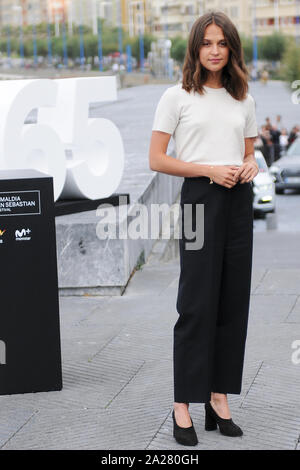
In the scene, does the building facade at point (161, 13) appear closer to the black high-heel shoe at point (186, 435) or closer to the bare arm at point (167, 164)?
the bare arm at point (167, 164)

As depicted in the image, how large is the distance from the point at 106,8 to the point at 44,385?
178 meters

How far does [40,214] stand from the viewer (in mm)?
5141

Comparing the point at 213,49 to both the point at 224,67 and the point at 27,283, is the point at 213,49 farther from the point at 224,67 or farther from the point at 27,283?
the point at 27,283

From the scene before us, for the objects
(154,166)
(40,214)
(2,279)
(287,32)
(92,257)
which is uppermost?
(154,166)

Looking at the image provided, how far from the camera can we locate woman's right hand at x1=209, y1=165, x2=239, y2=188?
4207 millimetres

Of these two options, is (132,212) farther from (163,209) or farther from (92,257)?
(163,209)

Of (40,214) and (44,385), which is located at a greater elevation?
(40,214)

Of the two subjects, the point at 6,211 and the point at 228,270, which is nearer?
the point at 228,270

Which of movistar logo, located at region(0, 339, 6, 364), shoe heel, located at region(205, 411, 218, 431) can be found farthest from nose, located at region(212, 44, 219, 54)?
movistar logo, located at region(0, 339, 6, 364)

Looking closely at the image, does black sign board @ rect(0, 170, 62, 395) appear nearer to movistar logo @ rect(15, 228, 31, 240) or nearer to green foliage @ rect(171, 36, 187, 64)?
movistar logo @ rect(15, 228, 31, 240)

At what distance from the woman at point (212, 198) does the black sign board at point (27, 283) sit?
101cm

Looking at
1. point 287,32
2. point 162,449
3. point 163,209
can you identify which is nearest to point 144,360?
point 162,449

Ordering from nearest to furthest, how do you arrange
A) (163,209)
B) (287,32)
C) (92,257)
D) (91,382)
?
(91,382)
(92,257)
(163,209)
(287,32)

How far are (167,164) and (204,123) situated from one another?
25 cm
